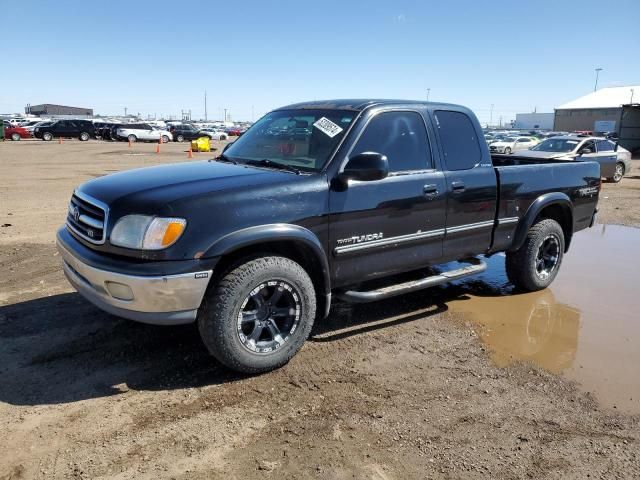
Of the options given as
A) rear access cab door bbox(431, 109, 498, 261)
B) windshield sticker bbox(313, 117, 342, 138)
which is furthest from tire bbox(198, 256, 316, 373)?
rear access cab door bbox(431, 109, 498, 261)

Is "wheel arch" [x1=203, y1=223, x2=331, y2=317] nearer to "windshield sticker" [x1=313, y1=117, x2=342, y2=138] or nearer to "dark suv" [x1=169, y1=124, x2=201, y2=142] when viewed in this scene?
"windshield sticker" [x1=313, y1=117, x2=342, y2=138]

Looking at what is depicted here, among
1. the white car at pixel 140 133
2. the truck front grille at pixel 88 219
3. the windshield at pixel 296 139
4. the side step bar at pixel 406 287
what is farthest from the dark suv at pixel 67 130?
the side step bar at pixel 406 287

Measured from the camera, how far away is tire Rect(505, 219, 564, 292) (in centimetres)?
575

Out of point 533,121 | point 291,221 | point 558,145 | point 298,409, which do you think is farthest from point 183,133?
point 533,121

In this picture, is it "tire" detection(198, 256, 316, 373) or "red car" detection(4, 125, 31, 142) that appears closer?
"tire" detection(198, 256, 316, 373)

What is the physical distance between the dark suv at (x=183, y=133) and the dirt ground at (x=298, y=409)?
4803cm

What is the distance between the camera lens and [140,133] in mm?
44750

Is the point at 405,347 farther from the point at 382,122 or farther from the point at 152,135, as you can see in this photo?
the point at 152,135

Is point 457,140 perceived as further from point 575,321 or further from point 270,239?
point 270,239

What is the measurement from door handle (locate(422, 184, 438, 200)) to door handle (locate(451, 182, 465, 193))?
0.23 m

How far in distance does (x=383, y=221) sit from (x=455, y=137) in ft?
4.36

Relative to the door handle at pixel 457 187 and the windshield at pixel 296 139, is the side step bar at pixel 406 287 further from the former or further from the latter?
the windshield at pixel 296 139

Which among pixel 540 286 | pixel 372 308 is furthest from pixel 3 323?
pixel 540 286

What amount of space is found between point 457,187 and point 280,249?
72.8 inches
